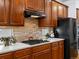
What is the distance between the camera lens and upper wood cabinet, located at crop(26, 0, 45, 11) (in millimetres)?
3435

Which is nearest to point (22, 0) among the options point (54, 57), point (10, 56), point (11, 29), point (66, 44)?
point (11, 29)

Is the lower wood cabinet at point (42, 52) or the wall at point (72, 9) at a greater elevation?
the wall at point (72, 9)

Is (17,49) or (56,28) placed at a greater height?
(56,28)

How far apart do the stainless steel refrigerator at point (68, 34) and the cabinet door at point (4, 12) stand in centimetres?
258

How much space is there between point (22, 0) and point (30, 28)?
3.62 feet

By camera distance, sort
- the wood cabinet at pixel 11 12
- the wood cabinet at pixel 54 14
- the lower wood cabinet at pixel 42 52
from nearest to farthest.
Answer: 1. the lower wood cabinet at pixel 42 52
2. the wood cabinet at pixel 11 12
3. the wood cabinet at pixel 54 14

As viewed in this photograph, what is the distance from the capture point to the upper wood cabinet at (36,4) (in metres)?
3.43

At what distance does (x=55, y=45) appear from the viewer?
13.7ft

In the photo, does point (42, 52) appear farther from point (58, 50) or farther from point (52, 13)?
point (52, 13)

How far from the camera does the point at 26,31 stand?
3.85m

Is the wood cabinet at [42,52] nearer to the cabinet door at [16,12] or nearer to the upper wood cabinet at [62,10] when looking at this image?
the cabinet door at [16,12]

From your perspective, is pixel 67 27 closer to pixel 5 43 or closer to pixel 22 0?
pixel 22 0

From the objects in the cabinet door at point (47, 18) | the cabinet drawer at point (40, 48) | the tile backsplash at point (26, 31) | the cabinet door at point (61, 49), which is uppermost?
the cabinet door at point (47, 18)

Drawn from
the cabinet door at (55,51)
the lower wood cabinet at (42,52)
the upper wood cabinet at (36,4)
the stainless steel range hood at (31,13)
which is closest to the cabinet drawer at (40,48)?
the lower wood cabinet at (42,52)
